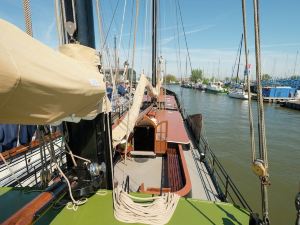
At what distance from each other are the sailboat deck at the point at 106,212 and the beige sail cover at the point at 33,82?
1.73 meters

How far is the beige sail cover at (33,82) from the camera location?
1.39 m

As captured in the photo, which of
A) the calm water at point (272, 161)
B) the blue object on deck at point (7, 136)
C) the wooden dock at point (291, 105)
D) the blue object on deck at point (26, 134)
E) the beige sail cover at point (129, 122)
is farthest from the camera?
the wooden dock at point (291, 105)

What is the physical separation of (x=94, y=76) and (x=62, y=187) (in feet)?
4.96

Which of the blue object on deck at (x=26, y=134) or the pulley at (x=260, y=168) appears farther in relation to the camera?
the blue object on deck at (x=26, y=134)

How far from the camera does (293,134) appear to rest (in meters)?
23.3

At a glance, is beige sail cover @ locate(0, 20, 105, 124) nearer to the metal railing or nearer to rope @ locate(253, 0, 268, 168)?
rope @ locate(253, 0, 268, 168)

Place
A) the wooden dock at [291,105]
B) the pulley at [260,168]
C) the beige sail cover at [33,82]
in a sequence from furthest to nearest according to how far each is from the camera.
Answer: the wooden dock at [291,105], the pulley at [260,168], the beige sail cover at [33,82]

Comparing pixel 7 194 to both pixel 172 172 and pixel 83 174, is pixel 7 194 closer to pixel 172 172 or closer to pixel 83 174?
pixel 83 174

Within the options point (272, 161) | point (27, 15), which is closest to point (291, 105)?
point (272, 161)

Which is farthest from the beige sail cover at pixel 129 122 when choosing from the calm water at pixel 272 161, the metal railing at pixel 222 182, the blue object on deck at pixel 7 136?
the calm water at pixel 272 161

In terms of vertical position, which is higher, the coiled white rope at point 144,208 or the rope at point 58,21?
the rope at point 58,21

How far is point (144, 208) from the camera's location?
3.37 meters

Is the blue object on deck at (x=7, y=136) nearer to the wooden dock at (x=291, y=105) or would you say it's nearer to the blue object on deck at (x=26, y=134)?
the blue object on deck at (x=26, y=134)

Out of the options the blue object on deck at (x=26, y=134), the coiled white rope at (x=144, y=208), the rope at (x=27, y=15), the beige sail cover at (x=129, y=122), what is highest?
the rope at (x=27, y=15)
